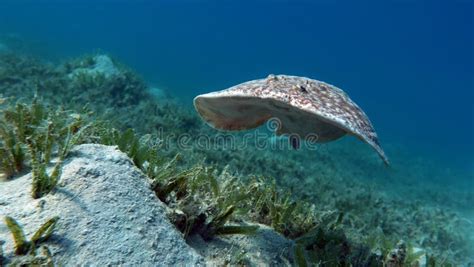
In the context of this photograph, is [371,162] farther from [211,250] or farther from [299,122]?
[211,250]

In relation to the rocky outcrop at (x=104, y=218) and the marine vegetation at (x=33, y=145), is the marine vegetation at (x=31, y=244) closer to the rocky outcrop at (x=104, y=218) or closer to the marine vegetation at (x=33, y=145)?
the rocky outcrop at (x=104, y=218)

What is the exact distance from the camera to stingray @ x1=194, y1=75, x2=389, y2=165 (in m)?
3.19

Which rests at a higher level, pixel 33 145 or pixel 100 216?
pixel 33 145

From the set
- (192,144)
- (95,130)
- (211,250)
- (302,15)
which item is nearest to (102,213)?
(211,250)

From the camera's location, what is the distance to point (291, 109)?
12.1ft

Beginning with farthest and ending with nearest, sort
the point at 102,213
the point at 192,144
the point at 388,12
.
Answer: the point at 388,12, the point at 192,144, the point at 102,213

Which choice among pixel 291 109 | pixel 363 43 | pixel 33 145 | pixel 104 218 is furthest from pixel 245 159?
pixel 363 43

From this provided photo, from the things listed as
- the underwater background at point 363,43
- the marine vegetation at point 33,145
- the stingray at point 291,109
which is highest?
the underwater background at point 363,43

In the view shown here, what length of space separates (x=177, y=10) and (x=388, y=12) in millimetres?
76202

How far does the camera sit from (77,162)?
2.66m

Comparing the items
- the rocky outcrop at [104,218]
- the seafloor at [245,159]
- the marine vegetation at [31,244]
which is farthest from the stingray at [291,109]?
the marine vegetation at [31,244]

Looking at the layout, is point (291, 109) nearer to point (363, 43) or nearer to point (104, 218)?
point (104, 218)

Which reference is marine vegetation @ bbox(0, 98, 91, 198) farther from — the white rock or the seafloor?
the seafloor

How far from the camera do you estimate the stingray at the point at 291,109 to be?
3.19m
